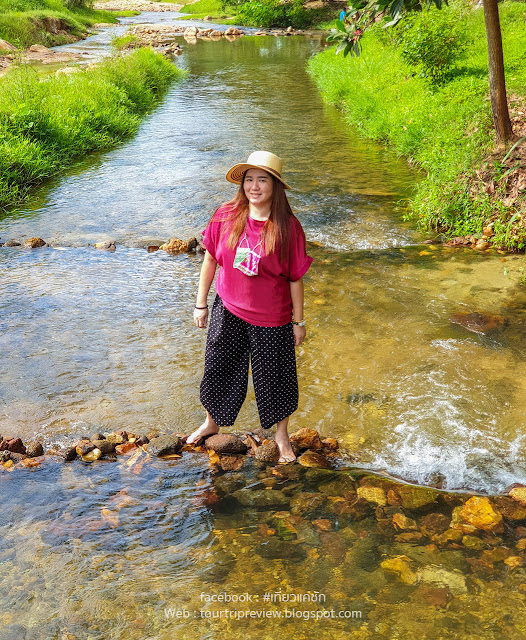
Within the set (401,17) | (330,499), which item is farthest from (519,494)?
(401,17)

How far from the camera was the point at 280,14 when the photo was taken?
4088cm

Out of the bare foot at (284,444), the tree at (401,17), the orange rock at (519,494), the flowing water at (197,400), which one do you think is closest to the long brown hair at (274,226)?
the bare foot at (284,444)

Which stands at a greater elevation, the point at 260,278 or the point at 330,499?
the point at 260,278

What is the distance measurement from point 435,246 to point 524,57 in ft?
18.7

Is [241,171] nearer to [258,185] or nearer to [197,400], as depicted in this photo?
[258,185]

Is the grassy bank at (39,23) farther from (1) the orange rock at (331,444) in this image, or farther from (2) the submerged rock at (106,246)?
(1) the orange rock at (331,444)

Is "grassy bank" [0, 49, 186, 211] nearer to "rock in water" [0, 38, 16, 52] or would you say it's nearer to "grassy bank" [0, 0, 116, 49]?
"rock in water" [0, 38, 16, 52]

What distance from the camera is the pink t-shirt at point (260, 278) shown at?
10.0ft

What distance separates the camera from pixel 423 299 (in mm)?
5371

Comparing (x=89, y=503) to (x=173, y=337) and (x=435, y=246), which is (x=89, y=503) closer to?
(x=173, y=337)

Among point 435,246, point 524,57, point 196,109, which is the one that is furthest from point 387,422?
point 196,109

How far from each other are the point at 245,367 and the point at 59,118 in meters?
9.00

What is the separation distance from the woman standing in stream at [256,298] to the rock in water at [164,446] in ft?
0.31

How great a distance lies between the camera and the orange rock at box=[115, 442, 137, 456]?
3502 millimetres
